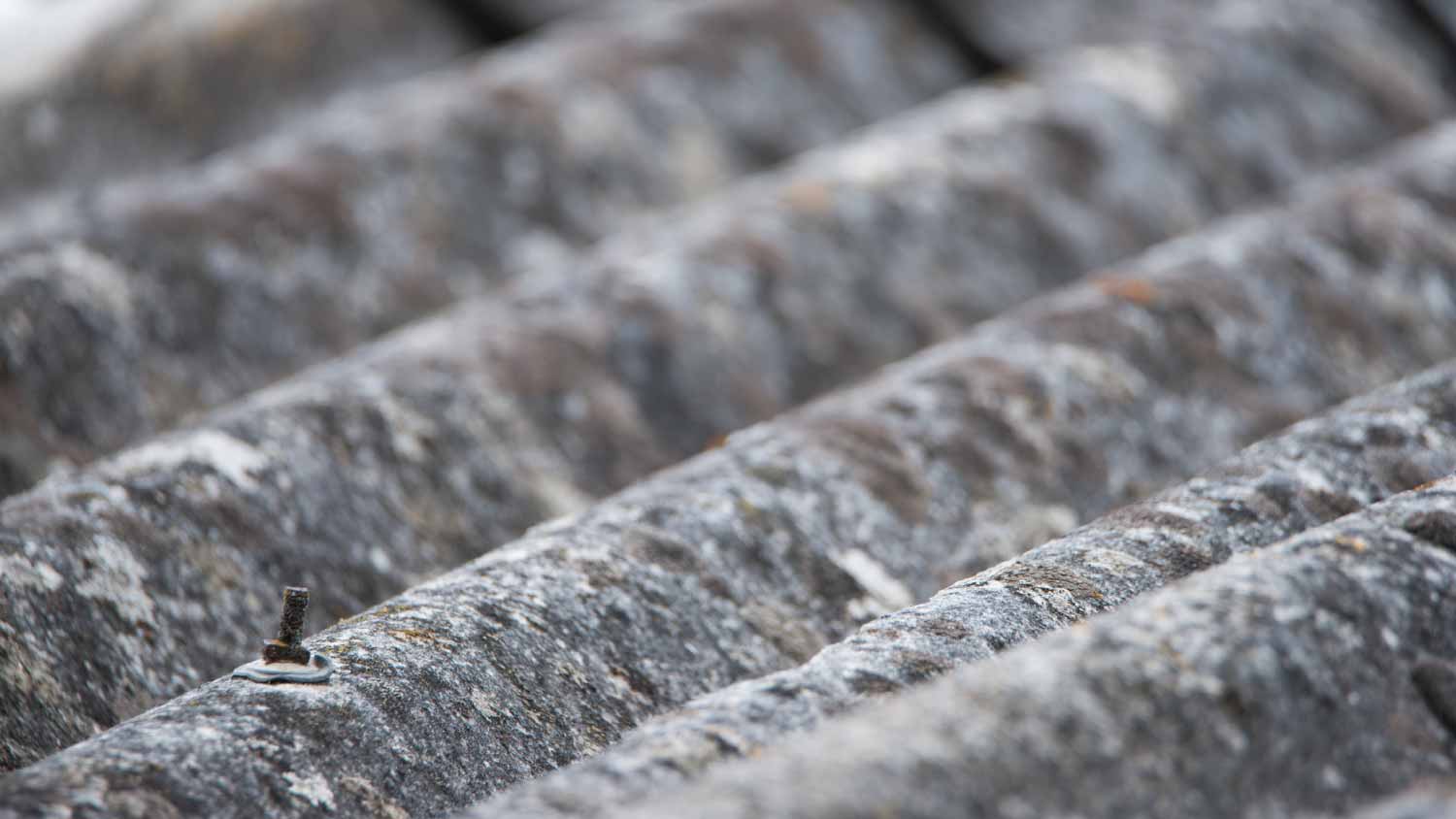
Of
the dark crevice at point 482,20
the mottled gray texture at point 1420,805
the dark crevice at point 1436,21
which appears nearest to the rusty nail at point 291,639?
the mottled gray texture at point 1420,805

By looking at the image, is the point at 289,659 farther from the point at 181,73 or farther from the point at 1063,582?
the point at 181,73

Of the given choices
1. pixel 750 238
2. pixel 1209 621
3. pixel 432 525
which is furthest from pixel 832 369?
pixel 1209 621

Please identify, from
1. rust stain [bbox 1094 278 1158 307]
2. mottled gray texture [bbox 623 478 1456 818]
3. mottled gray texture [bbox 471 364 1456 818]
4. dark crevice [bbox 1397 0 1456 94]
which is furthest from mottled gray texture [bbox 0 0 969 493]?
mottled gray texture [bbox 623 478 1456 818]

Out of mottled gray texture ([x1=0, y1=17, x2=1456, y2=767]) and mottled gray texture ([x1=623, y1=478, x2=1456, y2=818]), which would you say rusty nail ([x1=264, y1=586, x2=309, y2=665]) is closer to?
mottled gray texture ([x1=0, y1=17, x2=1456, y2=767])

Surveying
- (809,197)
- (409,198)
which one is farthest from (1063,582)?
(409,198)

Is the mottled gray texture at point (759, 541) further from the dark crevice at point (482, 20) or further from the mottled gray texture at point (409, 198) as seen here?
the dark crevice at point (482, 20)
